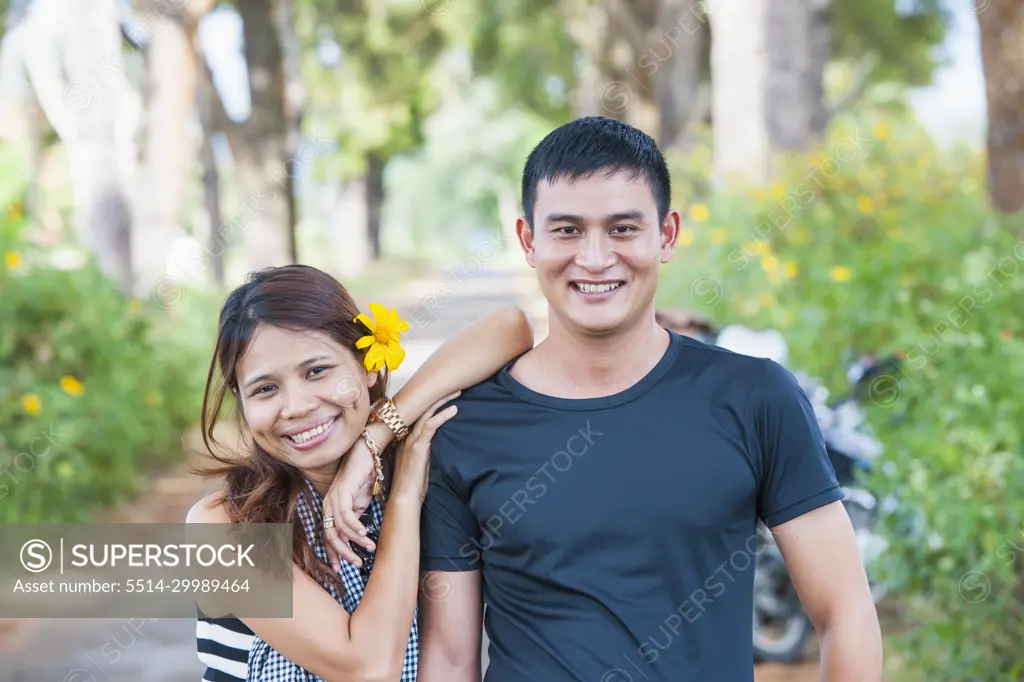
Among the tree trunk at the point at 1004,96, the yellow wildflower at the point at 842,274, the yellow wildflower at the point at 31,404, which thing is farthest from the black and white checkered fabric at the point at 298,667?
the tree trunk at the point at 1004,96

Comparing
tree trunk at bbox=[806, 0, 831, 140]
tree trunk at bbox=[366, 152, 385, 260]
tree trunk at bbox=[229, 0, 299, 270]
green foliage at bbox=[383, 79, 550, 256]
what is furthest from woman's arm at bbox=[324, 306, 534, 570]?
green foliage at bbox=[383, 79, 550, 256]

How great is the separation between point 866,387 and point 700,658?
3.17 m

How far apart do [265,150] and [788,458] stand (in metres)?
15.1

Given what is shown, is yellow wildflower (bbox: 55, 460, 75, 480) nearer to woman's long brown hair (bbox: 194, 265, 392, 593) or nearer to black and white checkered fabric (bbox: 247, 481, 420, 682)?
woman's long brown hair (bbox: 194, 265, 392, 593)

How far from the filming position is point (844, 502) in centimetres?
490

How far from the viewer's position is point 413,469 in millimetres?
2537

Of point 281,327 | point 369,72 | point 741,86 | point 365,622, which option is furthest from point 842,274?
point 369,72

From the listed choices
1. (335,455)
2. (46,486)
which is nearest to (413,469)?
(335,455)

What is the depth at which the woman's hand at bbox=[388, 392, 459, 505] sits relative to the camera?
2516 mm

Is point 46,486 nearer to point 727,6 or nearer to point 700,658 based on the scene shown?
point 700,658

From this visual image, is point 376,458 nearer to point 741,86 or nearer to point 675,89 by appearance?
point 741,86

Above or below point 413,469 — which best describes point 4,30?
above

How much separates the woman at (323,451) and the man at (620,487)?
102 millimetres

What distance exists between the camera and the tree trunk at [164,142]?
12.4 metres
